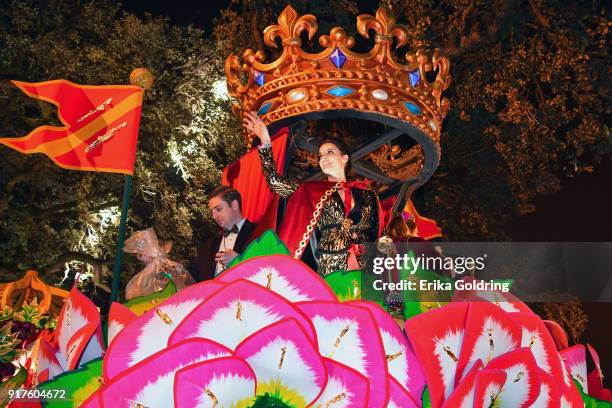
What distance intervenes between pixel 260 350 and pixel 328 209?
180 inches

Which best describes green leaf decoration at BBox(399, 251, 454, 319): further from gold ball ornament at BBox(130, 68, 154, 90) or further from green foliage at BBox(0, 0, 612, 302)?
green foliage at BBox(0, 0, 612, 302)

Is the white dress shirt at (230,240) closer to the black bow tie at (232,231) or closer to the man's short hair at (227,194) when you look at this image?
the black bow tie at (232,231)

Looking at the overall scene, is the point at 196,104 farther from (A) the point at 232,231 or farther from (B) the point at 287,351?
(B) the point at 287,351

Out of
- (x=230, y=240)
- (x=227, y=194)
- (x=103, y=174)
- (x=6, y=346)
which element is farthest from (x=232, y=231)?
(x=103, y=174)

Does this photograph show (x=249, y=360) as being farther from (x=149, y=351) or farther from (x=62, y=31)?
(x=62, y=31)

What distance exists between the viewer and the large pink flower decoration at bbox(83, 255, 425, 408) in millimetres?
701

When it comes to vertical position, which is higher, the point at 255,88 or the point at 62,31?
the point at 62,31

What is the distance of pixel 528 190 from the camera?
1403cm

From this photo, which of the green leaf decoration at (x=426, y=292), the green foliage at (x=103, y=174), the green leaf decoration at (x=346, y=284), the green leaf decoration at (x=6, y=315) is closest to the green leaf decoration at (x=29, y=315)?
the green leaf decoration at (x=6, y=315)

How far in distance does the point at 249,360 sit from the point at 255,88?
530 centimetres

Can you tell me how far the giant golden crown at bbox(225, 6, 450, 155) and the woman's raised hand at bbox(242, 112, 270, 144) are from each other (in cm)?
33

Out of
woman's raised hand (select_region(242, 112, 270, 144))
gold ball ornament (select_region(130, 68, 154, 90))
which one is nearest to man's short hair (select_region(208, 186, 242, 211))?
woman's raised hand (select_region(242, 112, 270, 144))

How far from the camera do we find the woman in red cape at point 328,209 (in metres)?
4.96

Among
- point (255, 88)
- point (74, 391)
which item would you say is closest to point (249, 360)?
point (74, 391)
